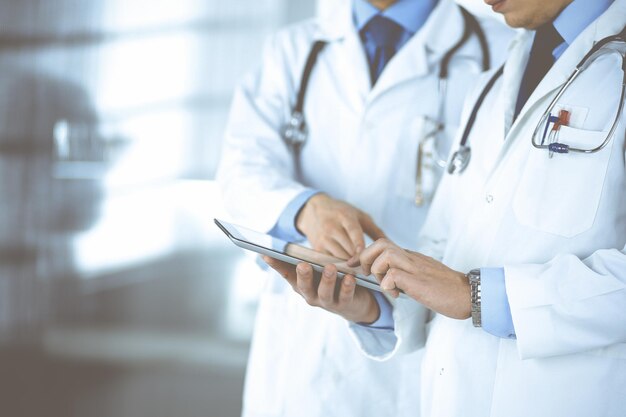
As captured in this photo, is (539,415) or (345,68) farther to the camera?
(345,68)

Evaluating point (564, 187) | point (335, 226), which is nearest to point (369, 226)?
point (335, 226)

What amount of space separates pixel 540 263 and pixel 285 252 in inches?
12.9

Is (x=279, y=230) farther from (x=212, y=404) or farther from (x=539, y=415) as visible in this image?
(x=212, y=404)

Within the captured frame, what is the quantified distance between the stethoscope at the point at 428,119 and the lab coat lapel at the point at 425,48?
0.02 m

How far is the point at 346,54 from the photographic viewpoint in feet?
4.68

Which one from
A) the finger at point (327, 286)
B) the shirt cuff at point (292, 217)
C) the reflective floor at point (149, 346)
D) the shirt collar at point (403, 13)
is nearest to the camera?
the finger at point (327, 286)

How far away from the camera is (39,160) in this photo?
1887 mm

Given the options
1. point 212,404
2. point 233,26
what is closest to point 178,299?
point 212,404

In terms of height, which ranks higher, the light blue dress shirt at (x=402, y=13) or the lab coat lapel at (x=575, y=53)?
the light blue dress shirt at (x=402, y=13)

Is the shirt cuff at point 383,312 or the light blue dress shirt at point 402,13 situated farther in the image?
the light blue dress shirt at point 402,13

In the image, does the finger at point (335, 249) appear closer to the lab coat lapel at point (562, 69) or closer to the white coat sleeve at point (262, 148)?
the white coat sleeve at point (262, 148)

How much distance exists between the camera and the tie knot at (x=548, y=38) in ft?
3.19

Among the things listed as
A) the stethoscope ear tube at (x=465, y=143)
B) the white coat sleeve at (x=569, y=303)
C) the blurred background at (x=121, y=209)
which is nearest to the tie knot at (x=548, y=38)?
the stethoscope ear tube at (x=465, y=143)

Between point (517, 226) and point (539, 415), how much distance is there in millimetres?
237
